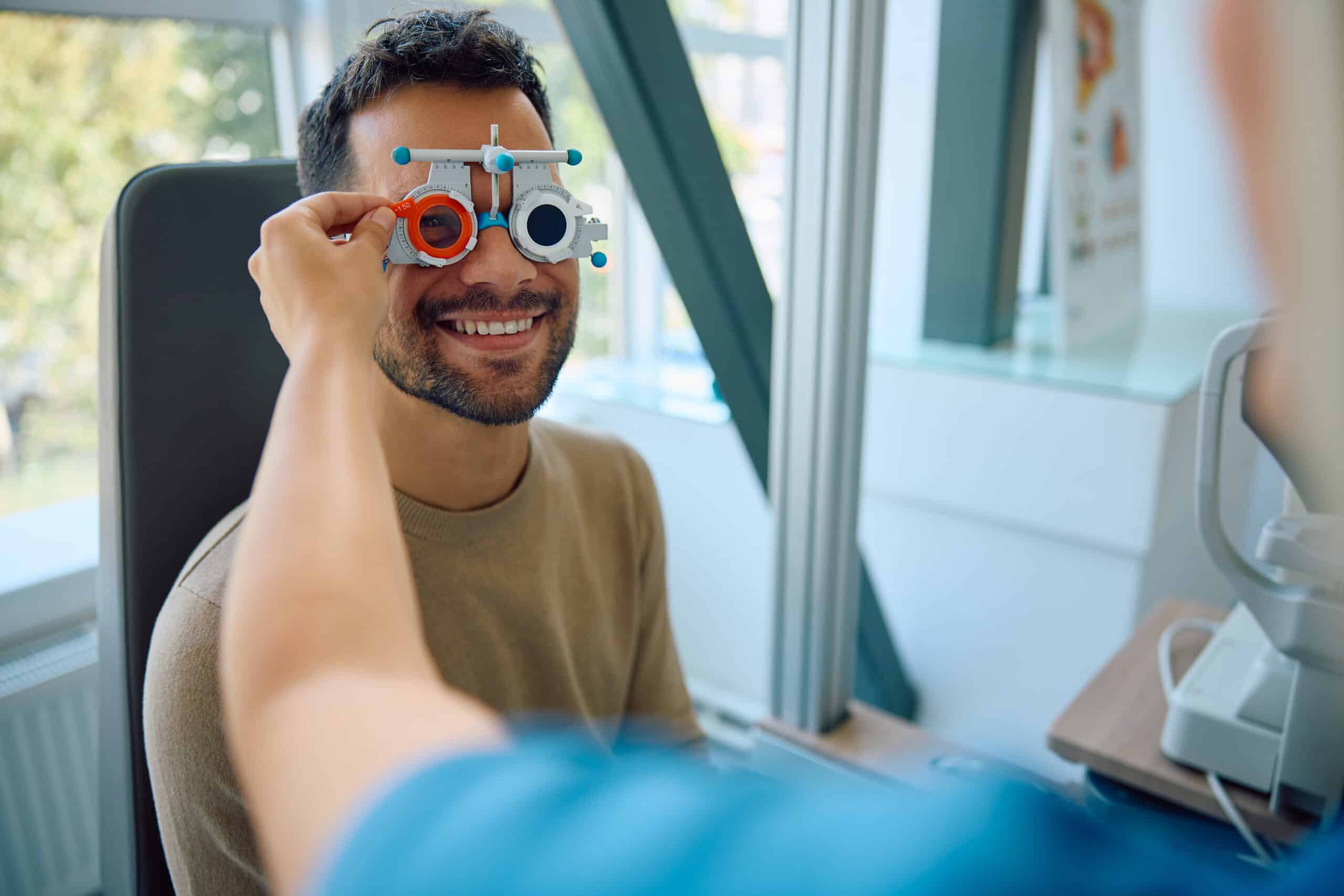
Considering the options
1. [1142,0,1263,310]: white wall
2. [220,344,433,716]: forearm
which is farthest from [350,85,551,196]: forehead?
[1142,0,1263,310]: white wall

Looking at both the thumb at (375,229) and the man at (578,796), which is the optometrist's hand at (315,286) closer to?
the thumb at (375,229)

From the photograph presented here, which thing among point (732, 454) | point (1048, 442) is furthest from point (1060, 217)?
point (732, 454)

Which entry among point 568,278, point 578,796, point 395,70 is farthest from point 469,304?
point 578,796

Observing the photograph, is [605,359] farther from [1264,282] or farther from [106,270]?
[1264,282]

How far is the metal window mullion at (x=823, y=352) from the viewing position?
4.17 ft

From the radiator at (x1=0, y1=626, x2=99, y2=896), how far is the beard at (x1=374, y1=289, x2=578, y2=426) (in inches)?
29.9

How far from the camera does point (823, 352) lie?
1.37 m

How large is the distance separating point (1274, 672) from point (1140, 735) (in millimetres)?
178

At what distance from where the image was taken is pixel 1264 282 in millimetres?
290

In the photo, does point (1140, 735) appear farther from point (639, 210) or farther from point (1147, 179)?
point (1147, 179)

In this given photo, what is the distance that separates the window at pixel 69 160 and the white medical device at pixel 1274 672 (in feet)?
4.84

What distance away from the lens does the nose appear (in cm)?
95

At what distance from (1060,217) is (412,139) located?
1462mm

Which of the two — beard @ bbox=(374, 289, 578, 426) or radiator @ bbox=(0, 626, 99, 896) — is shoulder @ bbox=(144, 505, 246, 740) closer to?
beard @ bbox=(374, 289, 578, 426)
